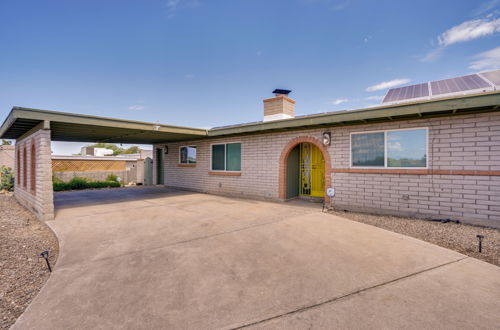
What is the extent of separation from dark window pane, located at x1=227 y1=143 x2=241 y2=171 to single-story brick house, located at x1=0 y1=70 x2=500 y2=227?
79 millimetres

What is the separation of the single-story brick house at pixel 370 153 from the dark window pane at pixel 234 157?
79mm

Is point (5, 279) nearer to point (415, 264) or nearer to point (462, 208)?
point (415, 264)

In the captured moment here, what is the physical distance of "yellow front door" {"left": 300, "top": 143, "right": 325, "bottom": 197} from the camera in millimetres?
9313

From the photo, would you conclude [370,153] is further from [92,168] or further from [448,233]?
[92,168]

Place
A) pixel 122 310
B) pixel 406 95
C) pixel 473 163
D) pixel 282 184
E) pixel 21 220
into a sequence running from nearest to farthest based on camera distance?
1. pixel 122 310
2. pixel 473 163
3. pixel 21 220
4. pixel 406 95
5. pixel 282 184

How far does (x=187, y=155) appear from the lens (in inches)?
511

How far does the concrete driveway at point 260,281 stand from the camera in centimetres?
234

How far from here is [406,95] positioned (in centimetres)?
729

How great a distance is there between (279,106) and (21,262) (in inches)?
358

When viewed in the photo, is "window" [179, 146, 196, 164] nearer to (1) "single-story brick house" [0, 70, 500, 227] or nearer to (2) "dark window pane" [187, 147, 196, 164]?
(2) "dark window pane" [187, 147, 196, 164]

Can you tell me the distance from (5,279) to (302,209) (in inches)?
272

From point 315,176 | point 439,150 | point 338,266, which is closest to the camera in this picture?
point 338,266

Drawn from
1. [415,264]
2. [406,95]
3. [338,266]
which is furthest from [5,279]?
[406,95]

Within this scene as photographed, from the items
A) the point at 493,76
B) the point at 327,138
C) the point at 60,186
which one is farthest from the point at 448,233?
the point at 60,186
